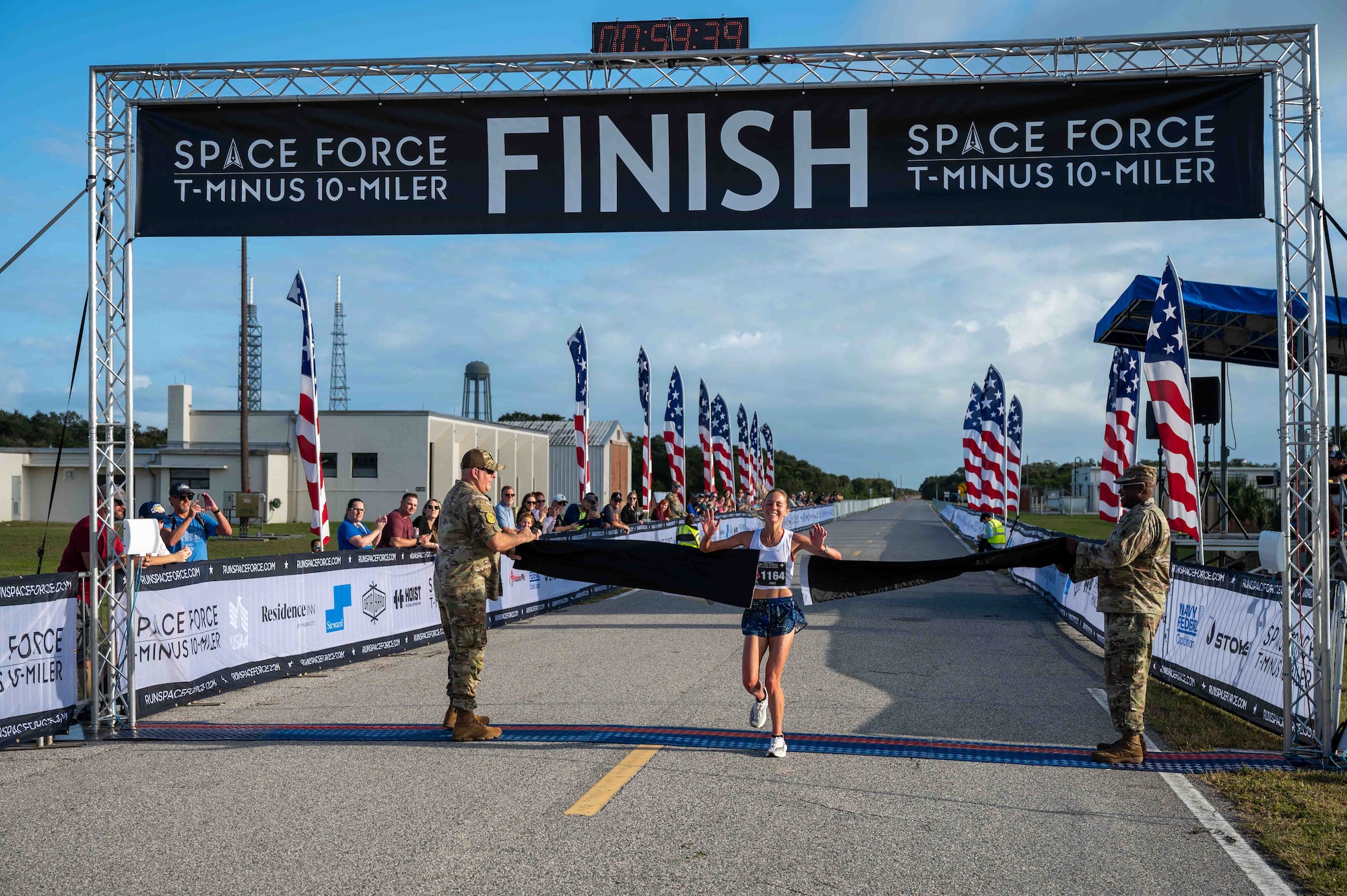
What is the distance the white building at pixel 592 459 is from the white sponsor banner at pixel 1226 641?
6248cm

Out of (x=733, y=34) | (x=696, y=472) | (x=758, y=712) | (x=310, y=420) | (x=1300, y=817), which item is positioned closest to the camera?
(x=1300, y=817)

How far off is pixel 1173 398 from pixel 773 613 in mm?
10408

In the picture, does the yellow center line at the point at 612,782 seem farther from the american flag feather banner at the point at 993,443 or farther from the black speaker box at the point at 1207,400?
the american flag feather banner at the point at 993,443

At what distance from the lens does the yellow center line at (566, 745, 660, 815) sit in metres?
5.92

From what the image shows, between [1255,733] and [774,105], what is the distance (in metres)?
6.25

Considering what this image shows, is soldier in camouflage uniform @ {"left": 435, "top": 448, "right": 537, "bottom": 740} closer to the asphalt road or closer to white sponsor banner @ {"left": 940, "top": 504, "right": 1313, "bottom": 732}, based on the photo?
the asphalt road

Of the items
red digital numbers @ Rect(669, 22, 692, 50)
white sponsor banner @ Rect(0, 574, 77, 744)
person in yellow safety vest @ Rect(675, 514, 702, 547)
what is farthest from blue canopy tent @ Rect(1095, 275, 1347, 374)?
white sponsor banner @ Rect(0, 574, 77, 744)

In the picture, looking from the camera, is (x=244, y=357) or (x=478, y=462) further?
(x=244, y=357)

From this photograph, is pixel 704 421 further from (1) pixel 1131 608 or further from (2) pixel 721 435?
(1) pixel 1131 608

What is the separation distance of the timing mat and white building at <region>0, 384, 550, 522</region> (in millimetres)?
44834

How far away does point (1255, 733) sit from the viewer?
808cm

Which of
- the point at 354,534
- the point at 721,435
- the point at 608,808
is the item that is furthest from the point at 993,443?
the point at 608,808

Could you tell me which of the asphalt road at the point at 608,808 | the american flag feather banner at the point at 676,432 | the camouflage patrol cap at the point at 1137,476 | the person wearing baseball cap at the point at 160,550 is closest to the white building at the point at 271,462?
the american flag feather banner at the point at 676,432

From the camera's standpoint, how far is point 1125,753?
23.1 ft
